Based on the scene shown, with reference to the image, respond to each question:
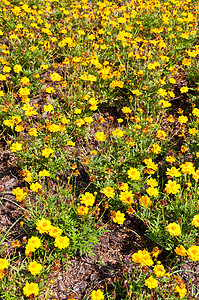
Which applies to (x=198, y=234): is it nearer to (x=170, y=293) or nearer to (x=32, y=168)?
(x=170, y=293)

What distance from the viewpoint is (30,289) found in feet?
6.92

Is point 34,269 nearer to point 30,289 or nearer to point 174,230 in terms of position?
point 30,289

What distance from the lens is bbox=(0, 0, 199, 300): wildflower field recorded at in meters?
2.39

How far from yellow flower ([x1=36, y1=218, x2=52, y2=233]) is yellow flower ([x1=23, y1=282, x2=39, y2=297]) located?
1.44ft

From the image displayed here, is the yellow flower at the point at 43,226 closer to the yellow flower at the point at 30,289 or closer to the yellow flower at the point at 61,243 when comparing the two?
the yellow flower at the point at 61,243

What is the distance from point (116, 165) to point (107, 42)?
8.96 feet

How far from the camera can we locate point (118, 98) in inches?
162

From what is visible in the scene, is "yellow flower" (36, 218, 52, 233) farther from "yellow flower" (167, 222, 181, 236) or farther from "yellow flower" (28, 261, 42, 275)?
"yellow flower" (167, 222, 181, 236)

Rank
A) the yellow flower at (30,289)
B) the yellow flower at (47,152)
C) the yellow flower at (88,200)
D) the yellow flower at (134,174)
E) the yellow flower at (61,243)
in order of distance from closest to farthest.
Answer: the yellow flower at (30,289) < the yellow flower at (61,243) < the yellow flower at (88,200) < the yellow flower at (134,174) < the yellow flower at (47,152)

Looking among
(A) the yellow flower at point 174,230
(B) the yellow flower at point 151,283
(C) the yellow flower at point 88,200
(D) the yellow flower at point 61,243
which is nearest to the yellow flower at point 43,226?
(D) the yellow flower at point 61,243

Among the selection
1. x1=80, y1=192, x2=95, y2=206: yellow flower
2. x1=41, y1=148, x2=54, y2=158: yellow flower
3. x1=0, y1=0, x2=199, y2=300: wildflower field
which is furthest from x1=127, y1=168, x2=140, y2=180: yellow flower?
x1=41, y1=148, x2=54, y2=158: yellow flower

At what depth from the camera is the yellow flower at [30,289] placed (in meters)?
2.09

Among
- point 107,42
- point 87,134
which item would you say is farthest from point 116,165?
point 107,42

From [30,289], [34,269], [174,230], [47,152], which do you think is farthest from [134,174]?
[30,289]
